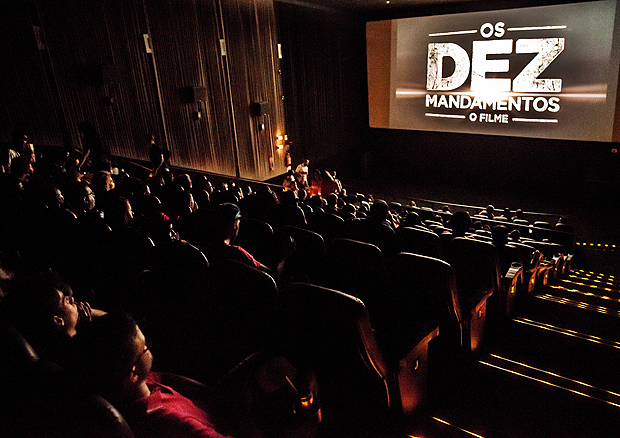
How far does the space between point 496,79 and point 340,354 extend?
1168 cm

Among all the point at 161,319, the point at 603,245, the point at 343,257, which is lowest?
the point at 603,245

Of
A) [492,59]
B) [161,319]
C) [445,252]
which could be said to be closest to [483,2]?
[492,59]

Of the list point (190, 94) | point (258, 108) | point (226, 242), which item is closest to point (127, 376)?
point (226, 242)

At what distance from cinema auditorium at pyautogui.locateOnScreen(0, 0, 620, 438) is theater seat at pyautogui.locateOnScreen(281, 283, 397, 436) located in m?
0.01

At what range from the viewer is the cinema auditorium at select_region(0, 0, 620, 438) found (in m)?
1.68

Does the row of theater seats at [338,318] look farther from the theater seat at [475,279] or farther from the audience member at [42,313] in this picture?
the audience member at [42,313]

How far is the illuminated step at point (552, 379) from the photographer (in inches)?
92.0

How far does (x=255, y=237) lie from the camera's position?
361 centimetres

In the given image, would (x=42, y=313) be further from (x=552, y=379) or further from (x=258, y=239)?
(x=552, y=379)

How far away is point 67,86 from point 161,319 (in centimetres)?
653

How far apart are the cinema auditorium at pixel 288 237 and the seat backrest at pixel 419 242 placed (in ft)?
0.06

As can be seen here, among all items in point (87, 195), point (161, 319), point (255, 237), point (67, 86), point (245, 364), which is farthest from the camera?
point (67, 86)

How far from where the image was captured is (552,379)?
251 centimetres

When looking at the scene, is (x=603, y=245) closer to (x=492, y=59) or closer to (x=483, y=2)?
(x=492, y=59)
